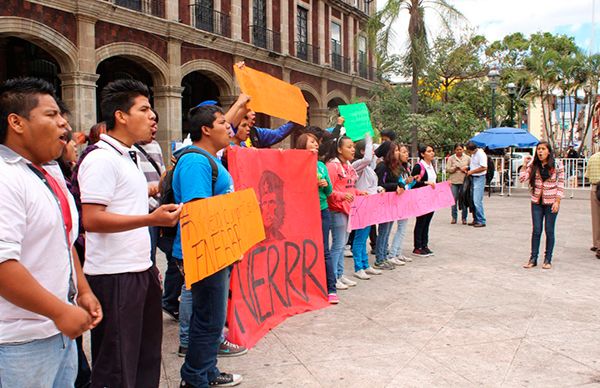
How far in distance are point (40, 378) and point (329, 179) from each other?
3795 mm

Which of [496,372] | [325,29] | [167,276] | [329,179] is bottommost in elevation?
[496,372]

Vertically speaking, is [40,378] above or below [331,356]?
above

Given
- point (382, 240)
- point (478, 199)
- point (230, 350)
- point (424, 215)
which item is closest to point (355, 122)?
point (382, 240)

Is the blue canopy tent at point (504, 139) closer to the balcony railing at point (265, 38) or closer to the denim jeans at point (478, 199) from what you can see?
the denim jeans at point (478, 199)

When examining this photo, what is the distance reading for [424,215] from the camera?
26.0 feet

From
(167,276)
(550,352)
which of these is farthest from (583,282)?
(167,276)

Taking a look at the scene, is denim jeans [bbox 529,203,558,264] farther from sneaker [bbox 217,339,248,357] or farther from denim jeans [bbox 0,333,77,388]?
denim jeans [bbox 0,333,77,388]

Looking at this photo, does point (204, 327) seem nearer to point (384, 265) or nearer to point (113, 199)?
point (113, 199)

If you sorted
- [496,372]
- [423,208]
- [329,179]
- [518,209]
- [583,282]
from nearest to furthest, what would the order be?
[496,372] → [329,179] → [583,282] → [423,208] → [518,209]

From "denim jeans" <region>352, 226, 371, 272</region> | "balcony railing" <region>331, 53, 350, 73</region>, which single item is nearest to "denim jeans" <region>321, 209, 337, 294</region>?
"denim jeans" <region>352, 226, 371, 272</region>

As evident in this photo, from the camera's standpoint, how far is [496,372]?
3.61 meters

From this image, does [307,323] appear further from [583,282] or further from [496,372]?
[583,282]

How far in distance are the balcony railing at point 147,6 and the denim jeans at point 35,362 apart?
50.5ft

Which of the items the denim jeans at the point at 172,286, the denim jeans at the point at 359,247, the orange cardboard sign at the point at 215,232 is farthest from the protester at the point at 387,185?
the orange cardboard sign at the point at 215,232
